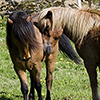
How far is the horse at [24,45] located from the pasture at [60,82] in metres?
0.83

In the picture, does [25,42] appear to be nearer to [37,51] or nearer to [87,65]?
[37,51]

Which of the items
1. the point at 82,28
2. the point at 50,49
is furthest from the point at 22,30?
the point at 82,28

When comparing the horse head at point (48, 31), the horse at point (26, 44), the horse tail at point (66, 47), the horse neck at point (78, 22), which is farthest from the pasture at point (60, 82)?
the horse neck at point (78, 22)

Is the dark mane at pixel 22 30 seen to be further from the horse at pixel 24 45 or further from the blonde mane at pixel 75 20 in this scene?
the blonde mane at pixel 75 20

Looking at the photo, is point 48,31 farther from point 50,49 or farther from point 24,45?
point 24,45

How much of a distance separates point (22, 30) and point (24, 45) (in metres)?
0.28

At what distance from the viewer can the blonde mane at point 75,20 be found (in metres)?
4.09

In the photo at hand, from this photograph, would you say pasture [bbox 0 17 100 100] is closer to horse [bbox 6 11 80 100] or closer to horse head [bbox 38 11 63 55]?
horse [bbox 6 11 80 100]

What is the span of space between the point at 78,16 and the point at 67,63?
404 cm

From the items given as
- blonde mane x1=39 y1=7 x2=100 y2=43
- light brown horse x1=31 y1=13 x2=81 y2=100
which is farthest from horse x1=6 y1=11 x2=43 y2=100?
blonde mane x1=39 y1=7 x2=100 y2=43

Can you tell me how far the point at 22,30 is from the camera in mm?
4523

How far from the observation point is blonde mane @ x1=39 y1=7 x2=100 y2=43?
13.4 ft

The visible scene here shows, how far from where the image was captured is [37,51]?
483 centimetres

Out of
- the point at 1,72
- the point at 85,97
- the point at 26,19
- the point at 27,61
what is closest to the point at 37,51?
the point at 27,61
